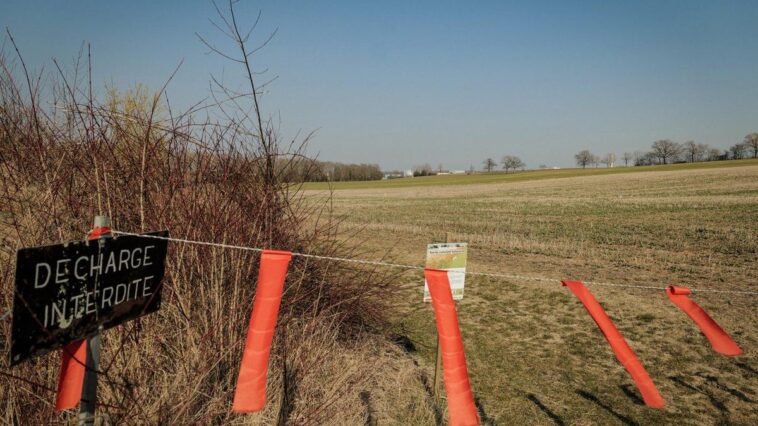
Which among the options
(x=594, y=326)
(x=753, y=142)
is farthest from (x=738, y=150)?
(x=594, y=326)

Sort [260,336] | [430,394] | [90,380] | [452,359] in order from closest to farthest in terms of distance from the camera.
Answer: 1. [90,380]
2. [260,336]
3. [452,359]
4. [430,394]

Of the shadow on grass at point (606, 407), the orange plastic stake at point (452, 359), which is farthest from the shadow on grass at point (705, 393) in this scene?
the orange plastic stake at point (452, 359)

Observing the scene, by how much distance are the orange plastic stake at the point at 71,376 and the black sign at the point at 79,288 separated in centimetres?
10

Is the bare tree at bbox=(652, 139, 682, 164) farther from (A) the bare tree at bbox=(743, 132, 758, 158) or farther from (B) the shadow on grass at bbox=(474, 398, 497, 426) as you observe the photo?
(B) the shadow on grass at bbox=(474, 398, 497, 426)

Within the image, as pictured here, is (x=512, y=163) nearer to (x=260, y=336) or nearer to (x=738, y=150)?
(x=738, y=150)

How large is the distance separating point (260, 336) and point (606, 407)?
144 inches

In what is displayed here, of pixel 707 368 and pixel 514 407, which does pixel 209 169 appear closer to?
pixel 514 407

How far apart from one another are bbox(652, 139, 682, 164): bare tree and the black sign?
3896 inches

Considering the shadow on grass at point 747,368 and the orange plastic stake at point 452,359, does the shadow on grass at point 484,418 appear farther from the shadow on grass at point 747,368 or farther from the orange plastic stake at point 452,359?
the shadow on grass at point 747,368

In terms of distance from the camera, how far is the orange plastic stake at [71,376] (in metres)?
1.60

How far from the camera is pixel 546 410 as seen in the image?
4.10 metres

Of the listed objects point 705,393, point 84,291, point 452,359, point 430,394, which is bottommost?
point 705,393

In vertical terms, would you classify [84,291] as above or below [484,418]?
above

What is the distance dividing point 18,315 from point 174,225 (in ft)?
6.31
